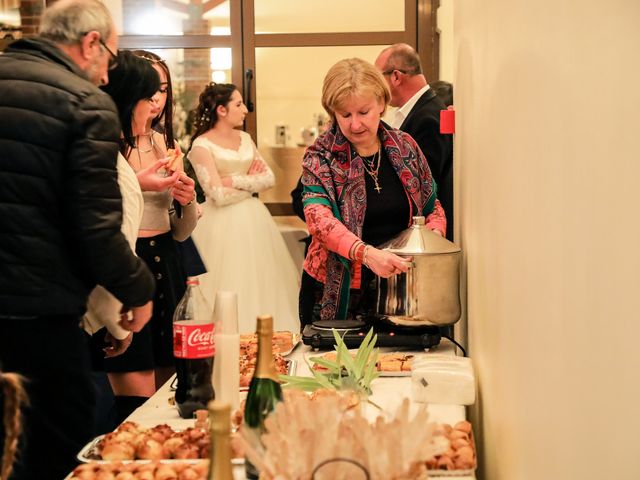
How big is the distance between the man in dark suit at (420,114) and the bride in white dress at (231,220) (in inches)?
74.9

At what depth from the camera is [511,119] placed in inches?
54.1

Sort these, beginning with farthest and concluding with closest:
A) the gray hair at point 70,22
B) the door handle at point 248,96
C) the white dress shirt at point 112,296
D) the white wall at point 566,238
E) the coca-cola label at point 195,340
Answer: the door handle at point 248,96 < the white dress shirt at point 112,296 < the gray hair at point 70,22 < the coca-cola label at point 195,340 < the white wall at point 566,238

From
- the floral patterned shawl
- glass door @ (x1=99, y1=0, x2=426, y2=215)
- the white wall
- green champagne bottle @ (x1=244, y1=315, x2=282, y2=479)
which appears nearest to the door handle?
glass door @ (x1=99, y1=0, x2=426, y2=215)

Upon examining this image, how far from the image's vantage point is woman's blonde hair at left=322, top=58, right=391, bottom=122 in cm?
284

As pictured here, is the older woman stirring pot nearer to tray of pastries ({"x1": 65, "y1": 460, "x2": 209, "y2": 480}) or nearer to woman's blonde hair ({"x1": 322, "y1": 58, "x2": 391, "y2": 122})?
woman's blonde hair ({"x1": 322, "y1": 58, "x2": 391, "y2": 122})

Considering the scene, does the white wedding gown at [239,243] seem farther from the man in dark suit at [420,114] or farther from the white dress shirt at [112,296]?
the white dress shirt at [112,296]

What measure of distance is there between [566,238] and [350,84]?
77.0 inches

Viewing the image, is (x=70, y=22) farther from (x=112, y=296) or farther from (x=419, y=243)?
(x=419, y=243)

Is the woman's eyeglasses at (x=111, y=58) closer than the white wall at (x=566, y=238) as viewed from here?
No

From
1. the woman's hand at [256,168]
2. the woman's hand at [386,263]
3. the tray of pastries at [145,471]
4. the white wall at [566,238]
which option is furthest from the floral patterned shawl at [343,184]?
the woman's hand at [256,168]

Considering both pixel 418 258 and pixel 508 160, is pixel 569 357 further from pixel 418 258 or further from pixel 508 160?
pixel 418 258

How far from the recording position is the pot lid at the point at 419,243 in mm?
2564

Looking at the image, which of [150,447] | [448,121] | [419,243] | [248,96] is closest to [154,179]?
[419,243]

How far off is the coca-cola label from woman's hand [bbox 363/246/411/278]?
82 cm
